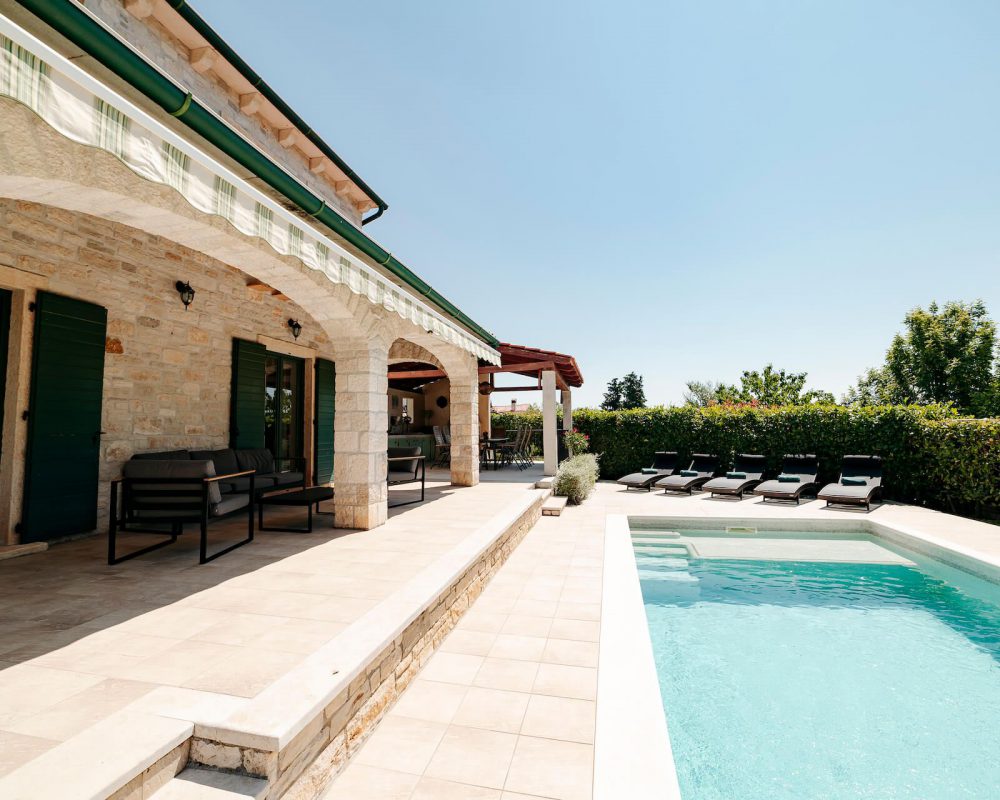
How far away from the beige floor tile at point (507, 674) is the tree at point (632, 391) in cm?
6186

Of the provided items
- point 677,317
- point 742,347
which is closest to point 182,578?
point 677,317

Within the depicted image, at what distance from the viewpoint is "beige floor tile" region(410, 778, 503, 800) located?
6.89ft

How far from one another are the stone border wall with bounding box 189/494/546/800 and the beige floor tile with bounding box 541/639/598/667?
0.93 m

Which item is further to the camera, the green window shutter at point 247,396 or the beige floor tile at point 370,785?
the green window shutter at point 247,396

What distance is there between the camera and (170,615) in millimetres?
3266

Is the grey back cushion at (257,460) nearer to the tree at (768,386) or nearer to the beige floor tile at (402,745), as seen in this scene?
the beige floor tile at (402,745)

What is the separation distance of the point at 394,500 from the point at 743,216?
49.6ft

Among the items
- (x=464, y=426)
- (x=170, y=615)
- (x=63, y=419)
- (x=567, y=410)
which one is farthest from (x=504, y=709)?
(x=567, y=410)

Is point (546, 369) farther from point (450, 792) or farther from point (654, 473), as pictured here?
point (450, 792)

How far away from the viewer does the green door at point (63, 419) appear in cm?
492

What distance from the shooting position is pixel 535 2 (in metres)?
9.33

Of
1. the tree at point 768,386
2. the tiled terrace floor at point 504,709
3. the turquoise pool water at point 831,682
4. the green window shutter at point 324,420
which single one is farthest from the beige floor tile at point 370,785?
the tree at point 768,386

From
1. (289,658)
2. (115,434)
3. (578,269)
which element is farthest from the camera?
(578,269)

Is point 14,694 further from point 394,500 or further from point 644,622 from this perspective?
point 394,500
